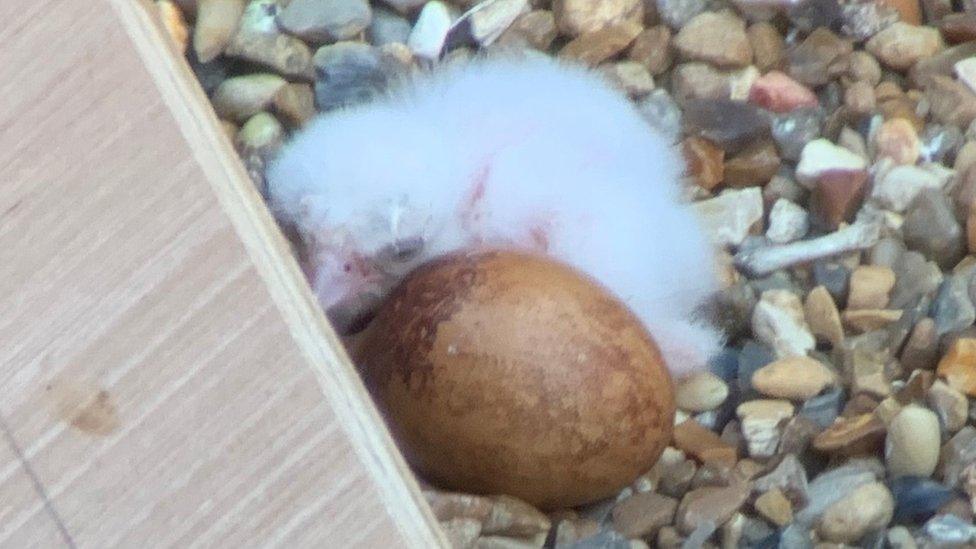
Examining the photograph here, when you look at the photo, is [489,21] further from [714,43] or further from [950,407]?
[950,407]

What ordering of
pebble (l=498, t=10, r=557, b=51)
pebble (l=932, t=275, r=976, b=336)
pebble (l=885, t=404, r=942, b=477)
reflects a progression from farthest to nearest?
pebble (l=498, t=10, r=557, b=51) < pebble (l=932, t=275, r=976, b=336) < pebble (l=885, t=404, r=942, b=477)

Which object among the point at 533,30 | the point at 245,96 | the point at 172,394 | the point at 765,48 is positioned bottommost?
the point at 765,48

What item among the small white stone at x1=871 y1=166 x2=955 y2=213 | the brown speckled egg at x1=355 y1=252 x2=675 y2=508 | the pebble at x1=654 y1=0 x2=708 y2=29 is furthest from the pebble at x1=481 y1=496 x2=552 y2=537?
the pebble at x1=654 y1=0 x2=708 y2=29

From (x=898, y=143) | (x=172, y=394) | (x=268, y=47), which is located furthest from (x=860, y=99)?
(x=172, y=394)

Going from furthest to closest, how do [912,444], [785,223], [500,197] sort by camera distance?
[785,223], [500,197], [912,444]

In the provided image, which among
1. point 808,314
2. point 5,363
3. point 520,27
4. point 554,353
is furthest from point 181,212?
point 520,27

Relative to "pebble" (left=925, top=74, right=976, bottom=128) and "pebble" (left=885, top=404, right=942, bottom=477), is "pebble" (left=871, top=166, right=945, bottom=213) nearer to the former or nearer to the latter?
"pebble" (left=925, top=74, right=976, bottom=128)

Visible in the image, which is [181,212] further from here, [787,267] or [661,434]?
[787,267]
